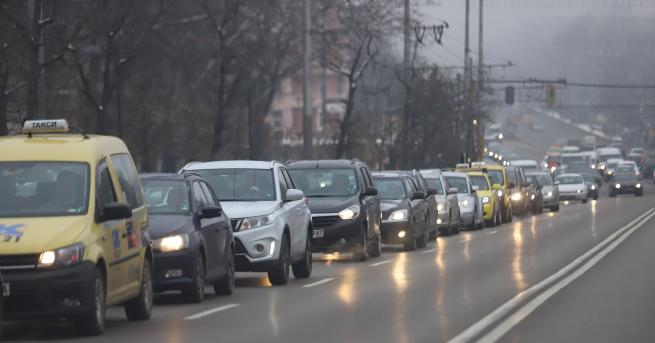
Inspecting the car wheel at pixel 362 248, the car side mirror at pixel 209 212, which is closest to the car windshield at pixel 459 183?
the car wheel at pixel 362 248

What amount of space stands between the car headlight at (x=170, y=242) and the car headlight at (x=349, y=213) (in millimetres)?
8993

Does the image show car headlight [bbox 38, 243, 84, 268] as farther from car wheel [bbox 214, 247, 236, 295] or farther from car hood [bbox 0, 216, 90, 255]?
car wheel [bbox 214, 247, 236, 295]

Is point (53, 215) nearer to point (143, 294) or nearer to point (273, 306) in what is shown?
point (143, 294)

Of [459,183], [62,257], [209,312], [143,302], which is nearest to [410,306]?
[209,312]

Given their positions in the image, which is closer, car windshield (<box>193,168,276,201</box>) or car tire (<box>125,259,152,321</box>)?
car tire (<box>125,259,152,321</box>)

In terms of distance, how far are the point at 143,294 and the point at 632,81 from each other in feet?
520

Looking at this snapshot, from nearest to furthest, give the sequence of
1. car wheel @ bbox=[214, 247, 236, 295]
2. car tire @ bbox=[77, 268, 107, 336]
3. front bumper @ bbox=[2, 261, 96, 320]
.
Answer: front bumper @ bbox=[2, 261, 96, 320] < car tire @ bbox=[77, 268, 107, 336] < car wheel @ bbox=[214, 247, 236, 295]

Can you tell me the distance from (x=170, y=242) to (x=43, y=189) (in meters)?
3.30

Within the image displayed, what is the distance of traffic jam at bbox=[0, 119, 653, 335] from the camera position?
13414 mm

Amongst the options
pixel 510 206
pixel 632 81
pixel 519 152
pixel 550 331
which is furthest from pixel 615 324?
pixel 519 152

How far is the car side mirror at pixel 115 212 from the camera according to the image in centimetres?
1405

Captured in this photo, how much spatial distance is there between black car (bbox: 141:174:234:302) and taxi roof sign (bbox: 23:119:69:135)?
2.33m

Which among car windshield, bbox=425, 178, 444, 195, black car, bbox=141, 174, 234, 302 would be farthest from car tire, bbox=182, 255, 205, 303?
car windshield, bbox=425, 178, 444, 195

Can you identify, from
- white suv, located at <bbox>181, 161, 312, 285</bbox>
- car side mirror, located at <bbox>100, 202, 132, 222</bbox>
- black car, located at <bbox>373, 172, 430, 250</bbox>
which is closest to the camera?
car side mirror, located at <bbox>100, 202, 132, 222</bbox>
